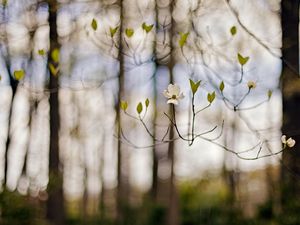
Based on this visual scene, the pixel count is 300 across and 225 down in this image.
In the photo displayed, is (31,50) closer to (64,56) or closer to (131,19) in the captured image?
(64,56)

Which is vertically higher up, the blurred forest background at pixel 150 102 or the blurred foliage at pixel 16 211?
the blurred forest background at pixel 150 102

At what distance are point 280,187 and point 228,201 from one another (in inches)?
138

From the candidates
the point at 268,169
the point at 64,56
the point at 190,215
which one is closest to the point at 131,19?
the point at 64,56

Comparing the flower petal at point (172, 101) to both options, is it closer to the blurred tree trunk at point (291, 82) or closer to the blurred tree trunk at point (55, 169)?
the blurred tree trunk at point (291, 82)

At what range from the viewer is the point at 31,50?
9852 mm

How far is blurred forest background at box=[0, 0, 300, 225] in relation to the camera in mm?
5242

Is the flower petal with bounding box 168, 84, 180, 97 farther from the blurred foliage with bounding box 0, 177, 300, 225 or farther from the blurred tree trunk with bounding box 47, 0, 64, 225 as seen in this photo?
the blurred tree trunk with bounding box 47, 0, 64, 225

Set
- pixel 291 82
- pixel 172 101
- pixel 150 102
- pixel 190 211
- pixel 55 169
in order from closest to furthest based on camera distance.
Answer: pixel 172 101 < pixel 150 102 < pixel 291 82 < pixel 55 169 < pixel 190 211

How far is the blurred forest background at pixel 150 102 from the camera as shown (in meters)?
5.24

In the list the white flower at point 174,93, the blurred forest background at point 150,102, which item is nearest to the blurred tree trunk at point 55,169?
the blurred forest background at point 150,102

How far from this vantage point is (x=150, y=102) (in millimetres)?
5480

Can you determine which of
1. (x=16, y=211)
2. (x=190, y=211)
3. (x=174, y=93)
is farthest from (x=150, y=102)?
A: (x=190, y=211)

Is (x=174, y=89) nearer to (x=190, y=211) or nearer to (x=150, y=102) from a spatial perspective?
(x=150, y=102)

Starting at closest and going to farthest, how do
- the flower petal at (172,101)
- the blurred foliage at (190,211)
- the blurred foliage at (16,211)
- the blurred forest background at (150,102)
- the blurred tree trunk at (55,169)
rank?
1. the flower petal at (172,101)
2. the blurred forest background at (150,102)
3. the blurred foliage at (16,211)
4. the blurred foliage at (190,211)
5. the blurred tree trunk at (55,169)
